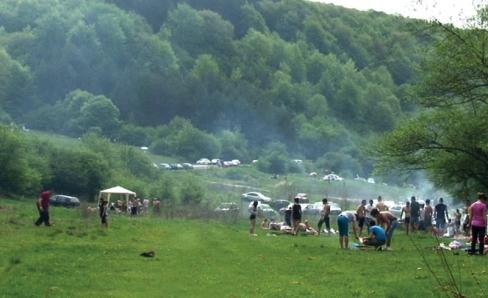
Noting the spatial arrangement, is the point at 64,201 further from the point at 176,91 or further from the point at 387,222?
the point at 176,91

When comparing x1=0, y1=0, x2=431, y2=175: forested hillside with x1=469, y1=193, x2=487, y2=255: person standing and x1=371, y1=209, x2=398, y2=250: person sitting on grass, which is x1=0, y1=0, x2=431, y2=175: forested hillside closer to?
x1=371, y1=209, x2=398, y2=250: person sitting on grass

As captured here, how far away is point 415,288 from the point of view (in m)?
16.7

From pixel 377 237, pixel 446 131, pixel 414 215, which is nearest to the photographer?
pixel 377 237

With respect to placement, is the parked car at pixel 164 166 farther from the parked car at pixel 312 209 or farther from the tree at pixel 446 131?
the tree at pixel 446 131

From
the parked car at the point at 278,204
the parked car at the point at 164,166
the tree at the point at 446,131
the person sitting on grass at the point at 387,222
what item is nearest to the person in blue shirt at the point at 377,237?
the person sitting on grass at the point at 387,222

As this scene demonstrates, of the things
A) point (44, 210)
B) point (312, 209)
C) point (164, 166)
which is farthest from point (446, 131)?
point (164, 166)

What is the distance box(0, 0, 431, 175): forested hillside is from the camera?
493 feet

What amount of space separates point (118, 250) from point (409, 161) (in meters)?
21.9

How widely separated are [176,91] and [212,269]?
152369 mm

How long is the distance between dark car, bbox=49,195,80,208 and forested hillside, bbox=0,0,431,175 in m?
67.8

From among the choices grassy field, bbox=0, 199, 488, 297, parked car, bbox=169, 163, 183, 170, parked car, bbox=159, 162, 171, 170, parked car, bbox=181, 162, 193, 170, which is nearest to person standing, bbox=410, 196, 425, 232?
grassy field, bbox=0, 199, 488, 297

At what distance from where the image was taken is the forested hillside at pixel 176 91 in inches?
5915

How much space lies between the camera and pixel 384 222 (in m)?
29.8

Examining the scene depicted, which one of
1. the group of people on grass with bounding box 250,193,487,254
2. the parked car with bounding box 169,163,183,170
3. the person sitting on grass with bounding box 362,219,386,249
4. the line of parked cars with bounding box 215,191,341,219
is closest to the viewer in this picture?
the group of people on grass with bounding box 250,193,487,254
